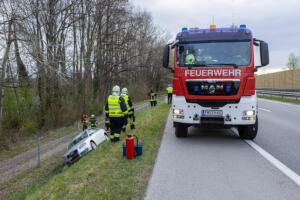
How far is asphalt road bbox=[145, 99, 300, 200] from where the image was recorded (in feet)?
11.0

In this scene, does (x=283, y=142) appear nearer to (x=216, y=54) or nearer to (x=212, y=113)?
(x=212, y=113)

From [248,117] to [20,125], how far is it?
13.7m

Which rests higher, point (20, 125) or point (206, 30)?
point (206, 30)

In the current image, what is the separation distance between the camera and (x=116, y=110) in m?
6.78

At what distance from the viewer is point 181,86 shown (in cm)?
623

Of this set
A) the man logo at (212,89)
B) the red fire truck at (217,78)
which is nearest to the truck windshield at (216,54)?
the red fire truck at (217,78)

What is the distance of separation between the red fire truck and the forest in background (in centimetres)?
468

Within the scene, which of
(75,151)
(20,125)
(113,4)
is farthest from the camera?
(113,4)

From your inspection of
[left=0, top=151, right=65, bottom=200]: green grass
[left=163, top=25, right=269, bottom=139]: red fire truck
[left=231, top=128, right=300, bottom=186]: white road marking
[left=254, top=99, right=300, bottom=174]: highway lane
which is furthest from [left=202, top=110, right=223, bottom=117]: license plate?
[left=0, top=151, right=65, bottom=200]: green grass

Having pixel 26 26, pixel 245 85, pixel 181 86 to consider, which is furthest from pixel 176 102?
pixel 26 26

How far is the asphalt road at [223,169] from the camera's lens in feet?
11.0

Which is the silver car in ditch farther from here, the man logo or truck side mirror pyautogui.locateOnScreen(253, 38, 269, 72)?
truck side mirror pyautogui.locateOnScreen(253, 38, 269, 72)

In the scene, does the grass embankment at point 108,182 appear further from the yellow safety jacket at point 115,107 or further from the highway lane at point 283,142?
the highway lane at point 283,142

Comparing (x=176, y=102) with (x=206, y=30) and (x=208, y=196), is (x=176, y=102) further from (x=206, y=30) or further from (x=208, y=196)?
(x=208, y=196)
